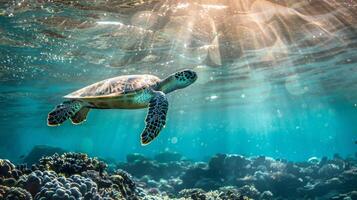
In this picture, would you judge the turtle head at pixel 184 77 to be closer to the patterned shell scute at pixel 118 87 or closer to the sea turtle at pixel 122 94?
the sea turtle at pixel 122 94

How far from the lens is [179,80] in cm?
802

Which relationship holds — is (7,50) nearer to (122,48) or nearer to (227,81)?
(122,48)

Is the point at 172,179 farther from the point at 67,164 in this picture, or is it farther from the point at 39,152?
the point at 39,152

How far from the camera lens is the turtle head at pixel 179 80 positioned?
7.89 m

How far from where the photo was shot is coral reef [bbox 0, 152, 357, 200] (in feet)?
21.7

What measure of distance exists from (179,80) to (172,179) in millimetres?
15094

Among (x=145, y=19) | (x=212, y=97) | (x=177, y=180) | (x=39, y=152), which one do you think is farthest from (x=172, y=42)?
(x=212, y=97)

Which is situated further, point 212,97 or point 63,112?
point 212,97

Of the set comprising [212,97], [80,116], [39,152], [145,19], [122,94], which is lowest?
[212,97]

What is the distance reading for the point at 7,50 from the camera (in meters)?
19.0

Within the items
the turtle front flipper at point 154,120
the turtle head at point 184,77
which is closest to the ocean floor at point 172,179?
the turtle front flipper at point 154,120

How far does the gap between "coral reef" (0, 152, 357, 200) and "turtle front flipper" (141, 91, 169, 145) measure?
178cm

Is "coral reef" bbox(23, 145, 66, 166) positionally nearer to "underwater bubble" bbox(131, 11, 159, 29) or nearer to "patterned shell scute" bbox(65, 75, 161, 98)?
"underwater bubble" bbox(131, 11, 159, 29)

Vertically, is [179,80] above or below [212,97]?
above
